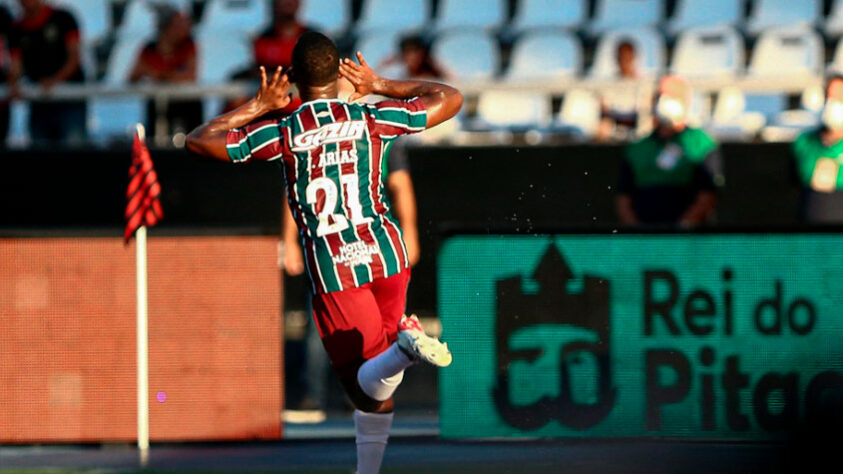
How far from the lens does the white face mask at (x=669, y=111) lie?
31.1ft

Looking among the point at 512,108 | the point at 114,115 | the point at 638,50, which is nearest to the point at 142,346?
the point at 114,115

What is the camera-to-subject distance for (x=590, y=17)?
520 inches

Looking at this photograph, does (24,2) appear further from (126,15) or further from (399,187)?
(399,187)

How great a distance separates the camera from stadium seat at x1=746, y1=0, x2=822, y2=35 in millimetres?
12797

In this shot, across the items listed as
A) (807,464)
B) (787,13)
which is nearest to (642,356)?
(807,464)

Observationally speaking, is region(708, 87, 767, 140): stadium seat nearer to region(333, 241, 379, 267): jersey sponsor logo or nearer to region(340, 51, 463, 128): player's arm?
region(340, 51, 463, 128): player's arm

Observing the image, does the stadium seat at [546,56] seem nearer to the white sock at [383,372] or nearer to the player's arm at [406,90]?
the player's arm at [406,90]

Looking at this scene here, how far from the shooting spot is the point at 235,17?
13258 mm

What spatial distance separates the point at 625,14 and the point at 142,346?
6.68 metres

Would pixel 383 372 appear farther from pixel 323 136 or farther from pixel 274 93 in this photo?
pixel 274 93

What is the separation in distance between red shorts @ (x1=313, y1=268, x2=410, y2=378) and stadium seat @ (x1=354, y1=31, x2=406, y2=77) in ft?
20.2

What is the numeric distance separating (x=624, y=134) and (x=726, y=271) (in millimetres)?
4253

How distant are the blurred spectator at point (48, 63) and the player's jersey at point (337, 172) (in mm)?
6467

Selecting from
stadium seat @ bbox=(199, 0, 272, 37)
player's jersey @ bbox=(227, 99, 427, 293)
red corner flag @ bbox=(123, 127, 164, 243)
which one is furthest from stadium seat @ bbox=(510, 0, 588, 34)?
player's jersey @ bbox=(227, 99, 427, 293)
